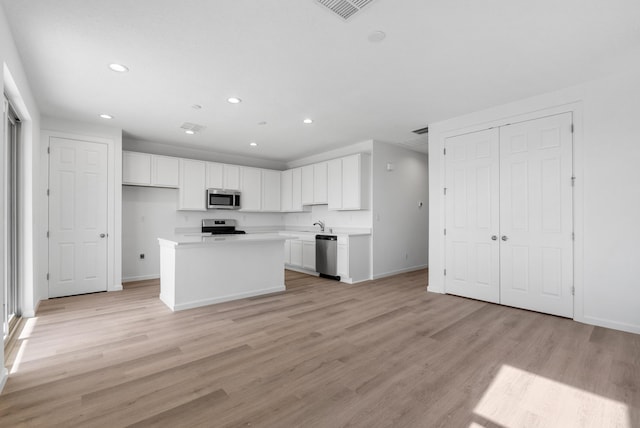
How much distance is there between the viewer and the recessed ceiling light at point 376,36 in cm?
243

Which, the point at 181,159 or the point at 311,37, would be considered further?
the point at 181,159

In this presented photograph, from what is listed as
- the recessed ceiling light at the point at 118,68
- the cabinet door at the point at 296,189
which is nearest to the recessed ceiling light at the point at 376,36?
the recessed ceiling light at the point at 118,68

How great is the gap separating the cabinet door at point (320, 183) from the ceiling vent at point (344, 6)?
162 inches

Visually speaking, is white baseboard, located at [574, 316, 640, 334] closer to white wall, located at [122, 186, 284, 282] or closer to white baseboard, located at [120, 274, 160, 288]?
white wall, located at [122, 186, 284, 282]

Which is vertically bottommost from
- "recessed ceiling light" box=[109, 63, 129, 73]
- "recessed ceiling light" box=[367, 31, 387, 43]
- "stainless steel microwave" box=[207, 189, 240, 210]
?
"stainless steel microwave" box=[207, 189, 240, 210]

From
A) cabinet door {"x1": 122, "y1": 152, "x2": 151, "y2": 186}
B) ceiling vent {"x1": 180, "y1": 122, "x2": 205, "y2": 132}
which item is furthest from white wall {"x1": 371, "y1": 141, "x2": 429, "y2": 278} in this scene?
cabinet door {"x1": 122, "y1": 152, "x2": 151, "y2": 186}

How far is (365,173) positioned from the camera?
18.7 feet

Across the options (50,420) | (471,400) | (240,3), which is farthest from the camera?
(240,3)

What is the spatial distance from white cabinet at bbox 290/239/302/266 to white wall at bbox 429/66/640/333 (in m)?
4.47

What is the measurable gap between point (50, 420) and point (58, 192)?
386 cm

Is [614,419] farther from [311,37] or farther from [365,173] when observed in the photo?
[365,173]

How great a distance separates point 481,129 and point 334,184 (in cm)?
277

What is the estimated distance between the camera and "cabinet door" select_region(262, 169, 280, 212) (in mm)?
7098

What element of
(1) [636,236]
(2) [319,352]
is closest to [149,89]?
(2) [319,352]
